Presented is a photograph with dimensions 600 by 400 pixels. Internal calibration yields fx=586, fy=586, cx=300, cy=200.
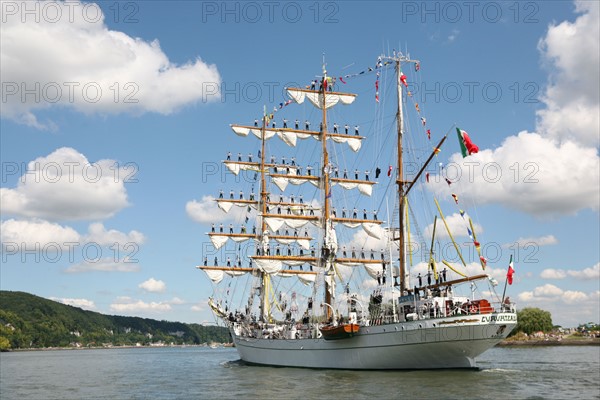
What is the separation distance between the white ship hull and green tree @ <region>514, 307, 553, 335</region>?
295 ft

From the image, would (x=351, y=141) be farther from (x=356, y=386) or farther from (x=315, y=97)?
(x=356, y=386)

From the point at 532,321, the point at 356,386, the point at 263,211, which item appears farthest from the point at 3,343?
the point at 356,386

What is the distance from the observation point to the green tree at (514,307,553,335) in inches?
5138

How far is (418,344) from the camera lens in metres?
46.2

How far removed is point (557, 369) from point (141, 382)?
38.9m

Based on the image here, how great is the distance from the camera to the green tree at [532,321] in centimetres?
13050

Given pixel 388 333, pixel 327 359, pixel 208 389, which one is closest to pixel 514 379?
pixel 388 333

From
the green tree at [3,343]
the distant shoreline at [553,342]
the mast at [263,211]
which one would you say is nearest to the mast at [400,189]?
the mast at [263,211]

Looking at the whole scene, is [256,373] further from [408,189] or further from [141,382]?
[408,189]

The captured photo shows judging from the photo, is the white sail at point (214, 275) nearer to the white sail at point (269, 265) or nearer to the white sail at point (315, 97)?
the white sail at point (269, 265)

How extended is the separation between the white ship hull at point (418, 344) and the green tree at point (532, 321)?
89.8 m

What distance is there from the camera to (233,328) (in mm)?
80000

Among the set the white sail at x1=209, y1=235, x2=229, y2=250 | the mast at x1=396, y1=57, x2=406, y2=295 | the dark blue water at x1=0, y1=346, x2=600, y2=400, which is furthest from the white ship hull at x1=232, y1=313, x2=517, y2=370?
the white sail at x1=209, y1=235, x2=229, y2=250

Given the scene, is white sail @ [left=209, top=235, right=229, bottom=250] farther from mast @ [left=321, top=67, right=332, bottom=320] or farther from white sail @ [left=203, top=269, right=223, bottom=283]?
mast @ [left=321, top=67, right=332, bottom=320]
